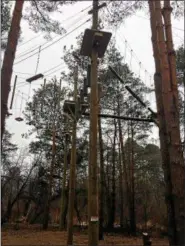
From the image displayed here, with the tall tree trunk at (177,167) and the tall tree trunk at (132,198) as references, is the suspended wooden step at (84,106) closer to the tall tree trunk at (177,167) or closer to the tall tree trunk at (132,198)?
the tall tree trunk at (177,167)

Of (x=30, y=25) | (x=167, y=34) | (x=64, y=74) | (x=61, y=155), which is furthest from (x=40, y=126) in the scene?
(x=167, y=34)

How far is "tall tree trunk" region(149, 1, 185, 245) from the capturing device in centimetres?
392

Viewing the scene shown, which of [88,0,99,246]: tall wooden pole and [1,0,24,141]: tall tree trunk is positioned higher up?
[1,0,24,141]: tall tree trunk

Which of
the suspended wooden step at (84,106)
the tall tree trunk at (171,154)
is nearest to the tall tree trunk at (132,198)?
the suspended wooden step at (84,106)

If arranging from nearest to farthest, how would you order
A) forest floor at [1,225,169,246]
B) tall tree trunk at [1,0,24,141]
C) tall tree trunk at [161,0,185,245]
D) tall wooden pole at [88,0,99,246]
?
tall tree trunk at [161,0,185,245] < tall wooden pole at [88,0,99,246] < tall tree trunk at [1,0,24,141] < forest floor at [1,225,169,246]

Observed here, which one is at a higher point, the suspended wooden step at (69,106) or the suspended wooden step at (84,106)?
the suspended wooden step at (69,106)

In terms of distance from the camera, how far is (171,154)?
4137 millimetres

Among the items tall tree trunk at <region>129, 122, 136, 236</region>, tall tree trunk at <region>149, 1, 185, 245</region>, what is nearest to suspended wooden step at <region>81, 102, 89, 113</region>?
tall tree trunk at <region>149, 1, 185, 245</region>

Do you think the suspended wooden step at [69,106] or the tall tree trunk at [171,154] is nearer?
the tall tree trunk at [171,154]

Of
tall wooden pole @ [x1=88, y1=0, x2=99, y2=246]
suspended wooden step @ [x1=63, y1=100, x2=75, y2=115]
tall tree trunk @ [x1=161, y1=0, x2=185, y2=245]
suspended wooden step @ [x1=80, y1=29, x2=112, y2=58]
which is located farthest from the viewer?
suspended wooden step @ [x1=63, y1=100, x2=75, y2=115]

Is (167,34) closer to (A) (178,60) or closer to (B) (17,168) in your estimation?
(A) (178,60)

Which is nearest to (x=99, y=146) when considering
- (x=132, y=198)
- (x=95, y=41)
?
(x=132, y=198)

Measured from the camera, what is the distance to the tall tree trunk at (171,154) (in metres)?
3.92

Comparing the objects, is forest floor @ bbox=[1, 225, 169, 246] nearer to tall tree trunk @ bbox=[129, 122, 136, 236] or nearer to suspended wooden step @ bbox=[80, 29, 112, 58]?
tall tree trunk @ bbox=[129, 122, 136, 236]
